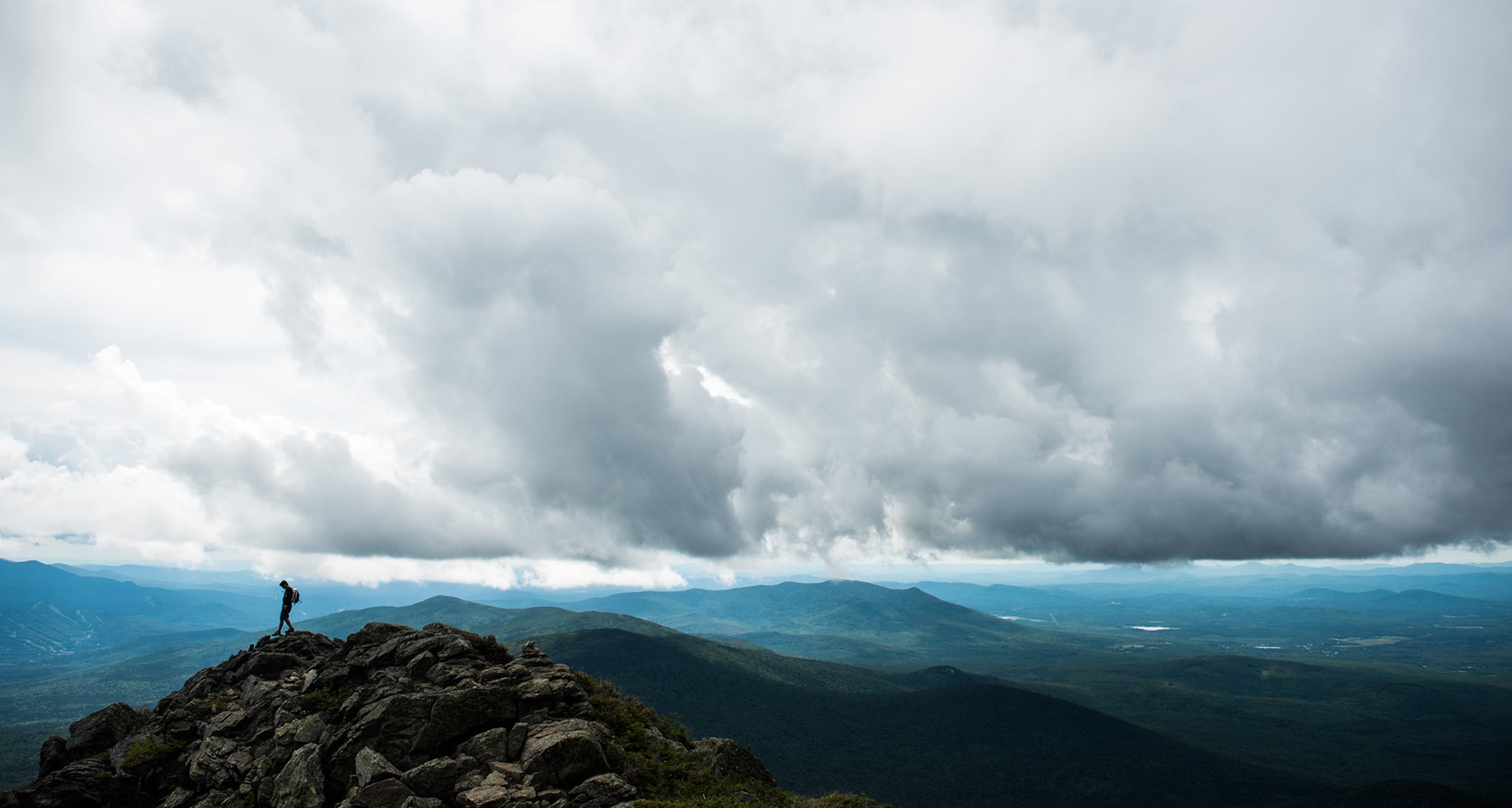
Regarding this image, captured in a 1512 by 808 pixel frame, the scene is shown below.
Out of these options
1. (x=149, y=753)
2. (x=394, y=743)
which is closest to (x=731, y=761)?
(x=394, y=743)

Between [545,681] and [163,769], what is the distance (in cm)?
2654

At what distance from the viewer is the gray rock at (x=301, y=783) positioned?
33344 mm

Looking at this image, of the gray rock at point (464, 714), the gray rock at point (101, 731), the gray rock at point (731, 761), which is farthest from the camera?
the gray rock at point (101, 731)

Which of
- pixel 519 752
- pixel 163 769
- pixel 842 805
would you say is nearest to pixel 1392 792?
pixel 842 805

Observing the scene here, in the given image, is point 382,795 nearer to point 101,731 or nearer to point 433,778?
point 433,778

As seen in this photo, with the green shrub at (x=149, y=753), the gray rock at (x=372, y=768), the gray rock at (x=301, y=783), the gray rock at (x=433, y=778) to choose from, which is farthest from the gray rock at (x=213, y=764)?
the gray rock at (x=433, y=778)

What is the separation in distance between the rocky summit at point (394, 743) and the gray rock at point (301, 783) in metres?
0.08

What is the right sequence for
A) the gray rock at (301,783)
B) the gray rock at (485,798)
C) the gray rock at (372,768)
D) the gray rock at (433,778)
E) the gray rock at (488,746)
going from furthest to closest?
the gray rock at (488,746), the gray rock at (301,783), the gray rock at (372,768), the gray rock at (433,778), the gray rock at (485,798)

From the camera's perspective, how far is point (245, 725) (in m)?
43.5

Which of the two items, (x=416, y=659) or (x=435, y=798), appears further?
(x=416, y=659)

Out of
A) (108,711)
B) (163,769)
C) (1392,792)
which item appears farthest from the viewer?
(1392,792)

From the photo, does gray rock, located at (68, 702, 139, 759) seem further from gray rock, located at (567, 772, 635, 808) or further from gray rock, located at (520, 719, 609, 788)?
gray rock, located at (567, 772, 635, 808)

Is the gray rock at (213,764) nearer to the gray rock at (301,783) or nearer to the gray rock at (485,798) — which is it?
the gray rock at (301,783)

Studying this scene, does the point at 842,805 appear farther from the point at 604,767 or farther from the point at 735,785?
the point at 604,767
